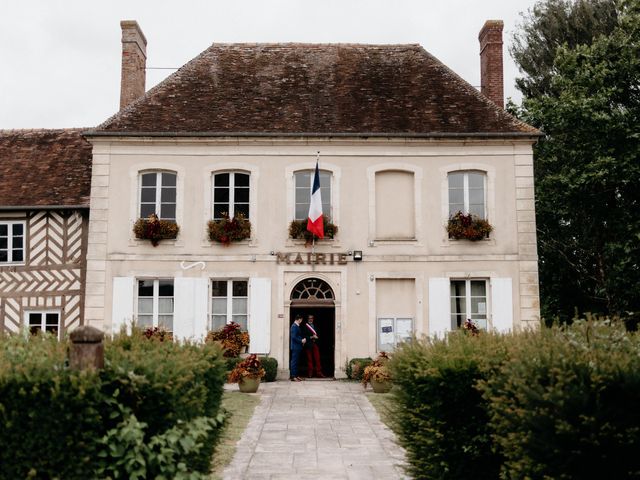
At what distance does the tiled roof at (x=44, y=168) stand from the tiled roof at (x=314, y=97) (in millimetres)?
2117

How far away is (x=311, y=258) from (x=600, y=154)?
27.7 ft

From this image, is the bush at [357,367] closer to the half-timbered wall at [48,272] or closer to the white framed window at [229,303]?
the white framed window at [229,303]

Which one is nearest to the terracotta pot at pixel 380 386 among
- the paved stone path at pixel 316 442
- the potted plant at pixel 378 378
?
the potted plant at pixel 378 378

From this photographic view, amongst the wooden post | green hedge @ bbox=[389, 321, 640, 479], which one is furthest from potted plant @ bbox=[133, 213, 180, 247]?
the wooden post

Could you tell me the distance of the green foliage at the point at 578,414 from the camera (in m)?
4.66

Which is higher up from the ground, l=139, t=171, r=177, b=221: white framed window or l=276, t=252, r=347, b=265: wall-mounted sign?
l=139, t=171, r=177, b=221: white framed window

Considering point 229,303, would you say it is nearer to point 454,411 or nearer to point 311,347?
point 311,347

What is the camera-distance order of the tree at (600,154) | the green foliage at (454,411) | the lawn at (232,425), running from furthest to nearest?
the tree at (600,154)
the lawn at (232,425)
the green foliage at (454,411)

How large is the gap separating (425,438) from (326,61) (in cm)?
1507

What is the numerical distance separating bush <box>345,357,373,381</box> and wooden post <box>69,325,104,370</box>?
11908 mm

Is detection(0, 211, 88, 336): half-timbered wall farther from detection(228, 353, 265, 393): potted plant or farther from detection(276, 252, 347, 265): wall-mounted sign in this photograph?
detection(228, 353, 265, 393): potted plant

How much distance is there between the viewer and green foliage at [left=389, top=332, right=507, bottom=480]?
21.7ft

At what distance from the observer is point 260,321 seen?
17.8 meters

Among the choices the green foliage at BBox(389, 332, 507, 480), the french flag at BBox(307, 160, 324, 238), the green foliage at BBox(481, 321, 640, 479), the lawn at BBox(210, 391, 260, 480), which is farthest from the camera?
the french flag at BBox(307, 160, 324, 238)
